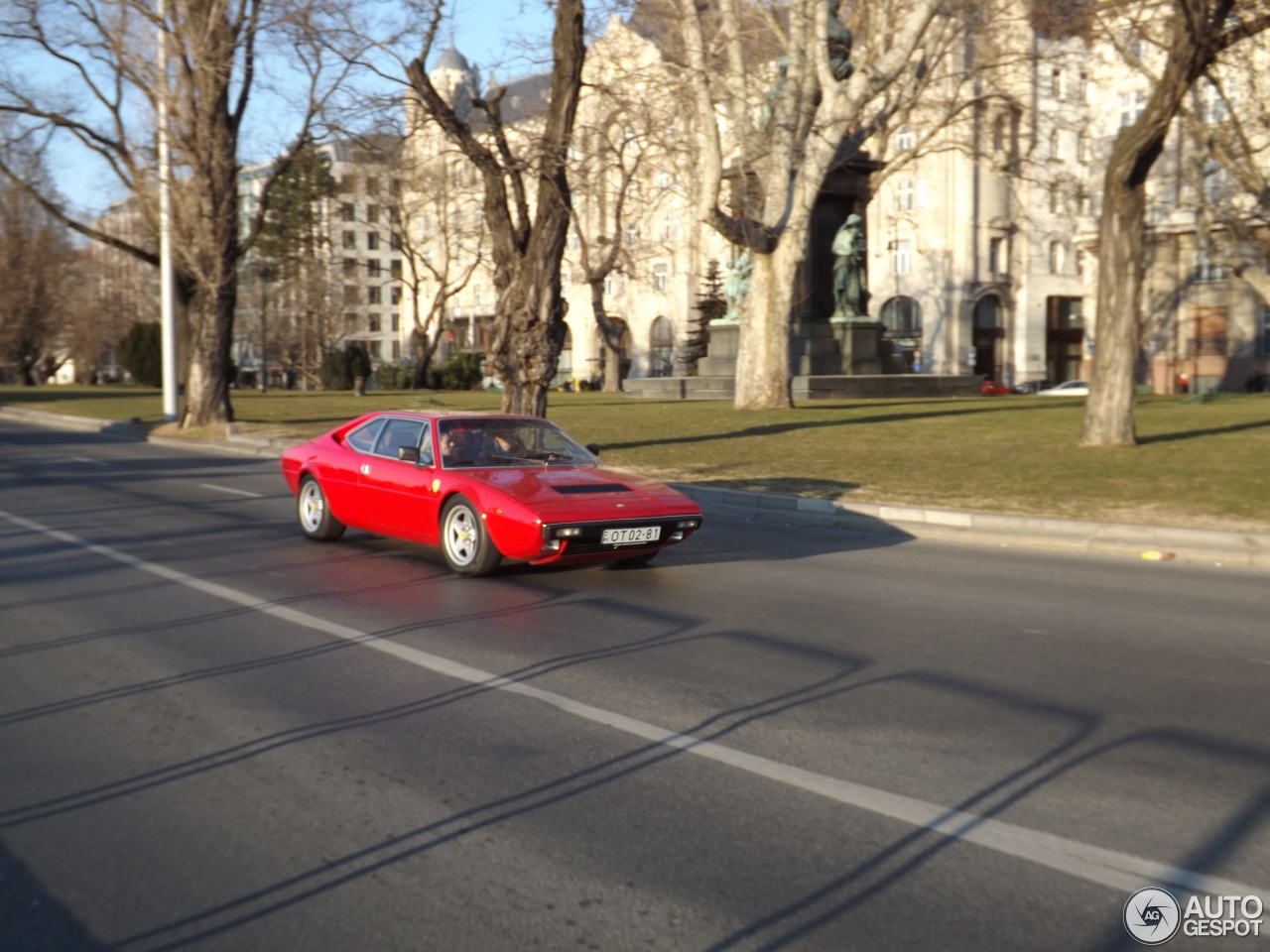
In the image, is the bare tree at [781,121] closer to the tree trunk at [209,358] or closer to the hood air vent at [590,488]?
the tree trunk at [209,358]

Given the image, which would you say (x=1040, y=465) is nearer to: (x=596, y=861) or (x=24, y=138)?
(x=596, y=861)

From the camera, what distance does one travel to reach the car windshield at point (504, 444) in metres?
10.9

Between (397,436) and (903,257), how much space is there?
62163mm

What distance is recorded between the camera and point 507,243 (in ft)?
69.6

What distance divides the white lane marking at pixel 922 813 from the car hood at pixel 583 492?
2614 mm

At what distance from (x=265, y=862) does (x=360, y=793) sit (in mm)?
712

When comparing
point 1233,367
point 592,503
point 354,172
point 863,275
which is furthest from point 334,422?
point 1233,367

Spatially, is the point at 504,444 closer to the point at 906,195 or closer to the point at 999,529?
the point at 999,529

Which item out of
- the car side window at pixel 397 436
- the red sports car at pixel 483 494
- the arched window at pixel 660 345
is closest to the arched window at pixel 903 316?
the arched window at pixel 660 345

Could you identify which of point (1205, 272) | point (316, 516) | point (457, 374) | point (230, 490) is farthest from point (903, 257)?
point (316, 516)

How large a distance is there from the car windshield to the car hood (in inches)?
12.2

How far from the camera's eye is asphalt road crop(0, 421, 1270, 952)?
3996 millimetres

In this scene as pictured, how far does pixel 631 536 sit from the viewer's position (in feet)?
33.0

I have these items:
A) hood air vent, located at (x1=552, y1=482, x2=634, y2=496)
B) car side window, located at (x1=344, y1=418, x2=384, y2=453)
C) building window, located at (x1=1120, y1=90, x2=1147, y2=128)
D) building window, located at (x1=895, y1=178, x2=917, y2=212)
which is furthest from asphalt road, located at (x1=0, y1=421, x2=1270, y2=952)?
building window, located at (x1=895, y1=178, x2=917, y2=212)
